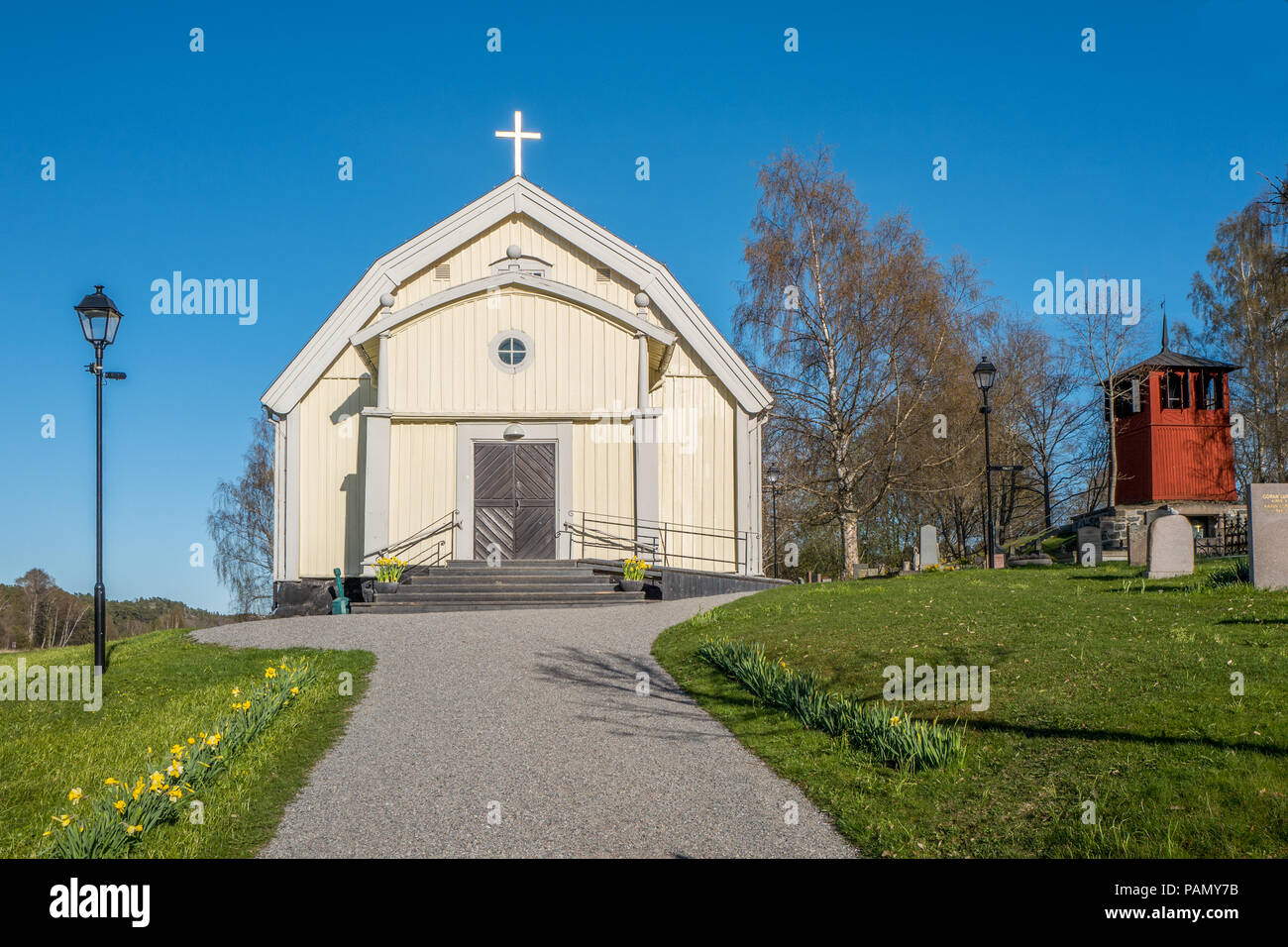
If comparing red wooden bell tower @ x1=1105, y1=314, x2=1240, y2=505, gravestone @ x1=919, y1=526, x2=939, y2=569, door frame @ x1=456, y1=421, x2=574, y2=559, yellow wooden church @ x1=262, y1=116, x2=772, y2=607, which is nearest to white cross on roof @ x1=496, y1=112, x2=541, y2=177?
yellow wooden church @ x1=262, y1=116, x2=772, y2=607

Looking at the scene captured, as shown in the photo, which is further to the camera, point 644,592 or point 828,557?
point 828,557

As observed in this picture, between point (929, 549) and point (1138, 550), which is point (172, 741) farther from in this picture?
point (1138, 550)

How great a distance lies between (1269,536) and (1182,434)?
24.1m

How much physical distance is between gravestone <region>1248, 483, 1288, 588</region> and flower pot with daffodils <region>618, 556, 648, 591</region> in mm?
9153

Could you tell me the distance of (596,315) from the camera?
59.9 ft

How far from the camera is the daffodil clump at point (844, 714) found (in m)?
6.31

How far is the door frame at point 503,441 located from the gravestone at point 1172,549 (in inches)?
381

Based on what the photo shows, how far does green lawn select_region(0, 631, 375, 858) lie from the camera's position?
5.52 meters

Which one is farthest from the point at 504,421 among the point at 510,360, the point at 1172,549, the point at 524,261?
the point at 1172,549

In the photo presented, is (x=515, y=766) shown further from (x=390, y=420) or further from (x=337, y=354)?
(x=337, y=354)

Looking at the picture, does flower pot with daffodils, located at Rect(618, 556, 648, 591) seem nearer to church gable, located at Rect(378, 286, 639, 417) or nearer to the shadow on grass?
church gable, located at Rect(378, 286, 639, 417)

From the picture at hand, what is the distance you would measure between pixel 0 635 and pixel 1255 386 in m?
48.3
